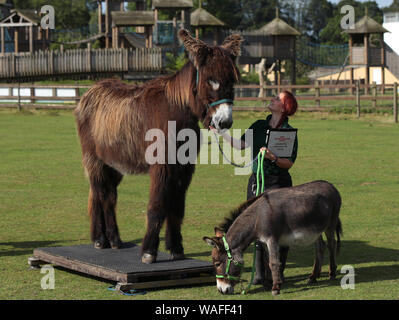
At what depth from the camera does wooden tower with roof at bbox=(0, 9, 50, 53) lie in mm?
59125

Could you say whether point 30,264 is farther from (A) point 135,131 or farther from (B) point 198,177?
(B) point 198,177

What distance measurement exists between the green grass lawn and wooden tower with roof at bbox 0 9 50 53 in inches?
1382

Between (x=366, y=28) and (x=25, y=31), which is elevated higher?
(x=25, y=31)

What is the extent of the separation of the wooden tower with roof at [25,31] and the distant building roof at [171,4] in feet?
36.3

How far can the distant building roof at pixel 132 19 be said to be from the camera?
55.0 m

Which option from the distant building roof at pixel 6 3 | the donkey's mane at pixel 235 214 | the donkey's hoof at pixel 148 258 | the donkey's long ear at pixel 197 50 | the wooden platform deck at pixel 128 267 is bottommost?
the wooden platform deck at pixel 128 267

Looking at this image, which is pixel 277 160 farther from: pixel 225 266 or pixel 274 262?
pixel 225 266

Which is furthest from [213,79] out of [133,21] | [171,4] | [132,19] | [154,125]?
[132,19]

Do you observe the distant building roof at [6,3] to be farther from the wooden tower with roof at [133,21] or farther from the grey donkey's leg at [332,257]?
the grey donkey's leg at [332,257]

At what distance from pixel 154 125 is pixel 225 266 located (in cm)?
184

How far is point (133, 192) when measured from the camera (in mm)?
14805

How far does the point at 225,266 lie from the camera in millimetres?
7012

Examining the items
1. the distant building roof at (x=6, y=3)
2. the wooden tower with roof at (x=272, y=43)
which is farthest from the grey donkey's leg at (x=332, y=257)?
the distant building roof at (x=6, y=3)

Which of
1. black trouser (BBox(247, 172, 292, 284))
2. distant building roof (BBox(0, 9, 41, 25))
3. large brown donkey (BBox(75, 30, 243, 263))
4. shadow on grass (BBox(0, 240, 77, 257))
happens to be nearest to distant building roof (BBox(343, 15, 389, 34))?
distant building roof (BBox(0, 9, 41, 25))
